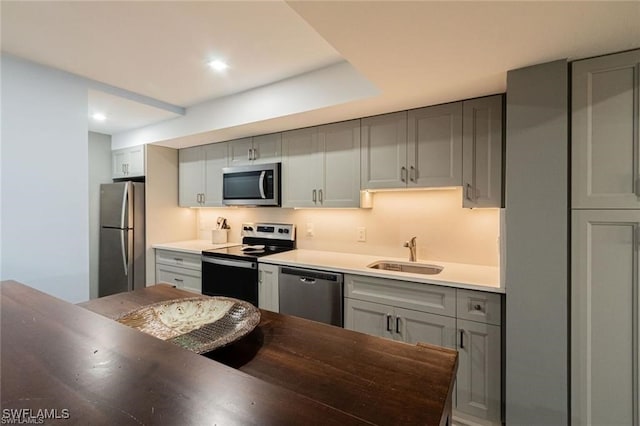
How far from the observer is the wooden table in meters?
0.48

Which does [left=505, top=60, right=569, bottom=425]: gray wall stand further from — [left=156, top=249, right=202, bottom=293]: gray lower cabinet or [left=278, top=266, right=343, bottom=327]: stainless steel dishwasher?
[left=156, top=249, right=202, bottom=293]: gray lower cabinet

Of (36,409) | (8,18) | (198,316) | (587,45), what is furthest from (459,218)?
(8,18)

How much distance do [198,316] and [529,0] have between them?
165 centimetres

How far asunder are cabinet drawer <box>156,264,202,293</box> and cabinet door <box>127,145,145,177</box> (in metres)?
1.12

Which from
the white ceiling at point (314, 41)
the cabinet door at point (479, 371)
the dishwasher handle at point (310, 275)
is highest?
the white ceiling at point (314, 41)

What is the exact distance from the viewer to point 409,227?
2488 mm

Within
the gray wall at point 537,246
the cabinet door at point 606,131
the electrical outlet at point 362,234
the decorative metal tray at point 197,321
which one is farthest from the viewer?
the electrical outlet at point 362,234

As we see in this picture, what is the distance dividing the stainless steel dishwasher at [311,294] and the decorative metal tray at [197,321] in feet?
3.56

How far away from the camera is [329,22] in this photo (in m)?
1.16

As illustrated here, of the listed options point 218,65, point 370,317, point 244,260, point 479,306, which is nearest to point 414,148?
point 479,306

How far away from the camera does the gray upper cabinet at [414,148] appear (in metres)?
2.05

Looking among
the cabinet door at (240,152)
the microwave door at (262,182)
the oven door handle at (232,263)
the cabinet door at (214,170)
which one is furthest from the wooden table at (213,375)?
the cabinet door at (214,170)

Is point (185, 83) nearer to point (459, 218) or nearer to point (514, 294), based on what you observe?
point (459, 218)

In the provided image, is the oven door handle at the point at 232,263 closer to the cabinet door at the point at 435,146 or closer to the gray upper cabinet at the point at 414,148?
the gray upper cabinet at the point at 414,148
